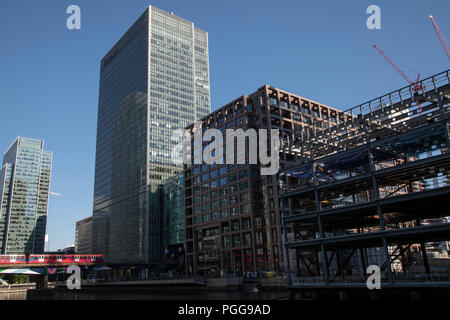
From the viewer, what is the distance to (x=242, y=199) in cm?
11906

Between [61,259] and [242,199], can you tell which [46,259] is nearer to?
[61,259]

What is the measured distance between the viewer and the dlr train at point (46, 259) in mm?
110875

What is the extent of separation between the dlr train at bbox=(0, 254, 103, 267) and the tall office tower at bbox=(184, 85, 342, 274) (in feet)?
116

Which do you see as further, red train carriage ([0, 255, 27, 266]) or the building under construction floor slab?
red train carriage ([0, 255, 27, 266])

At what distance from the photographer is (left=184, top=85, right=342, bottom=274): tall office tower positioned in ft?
367

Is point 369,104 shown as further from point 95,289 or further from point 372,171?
point 95,289

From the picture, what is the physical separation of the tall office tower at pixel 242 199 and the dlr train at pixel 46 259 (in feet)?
116

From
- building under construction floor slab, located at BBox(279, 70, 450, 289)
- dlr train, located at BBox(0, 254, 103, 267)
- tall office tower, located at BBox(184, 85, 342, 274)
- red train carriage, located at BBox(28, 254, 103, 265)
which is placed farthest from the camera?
red train carriage, located at BBox(28, 254, 103, 265)

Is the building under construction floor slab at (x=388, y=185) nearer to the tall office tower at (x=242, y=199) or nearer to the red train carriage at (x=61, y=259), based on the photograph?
the tall office tower at (x=242, y=199)

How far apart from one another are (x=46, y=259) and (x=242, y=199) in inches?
2534

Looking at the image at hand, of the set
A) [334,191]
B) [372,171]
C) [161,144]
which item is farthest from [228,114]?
[372,171]

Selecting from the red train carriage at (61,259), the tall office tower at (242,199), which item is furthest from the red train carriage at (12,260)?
the tall office tower at (242,199)

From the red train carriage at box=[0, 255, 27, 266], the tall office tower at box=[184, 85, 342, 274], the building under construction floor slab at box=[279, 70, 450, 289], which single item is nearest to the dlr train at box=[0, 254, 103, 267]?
the red train carriage at box=[0, 255, 27, 266]

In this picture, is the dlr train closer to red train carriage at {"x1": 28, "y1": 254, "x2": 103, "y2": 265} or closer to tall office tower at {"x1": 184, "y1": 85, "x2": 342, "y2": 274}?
red train carriage at {"x1": 28, "y1": 254, "x2": 103, "y2": 265}
